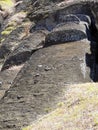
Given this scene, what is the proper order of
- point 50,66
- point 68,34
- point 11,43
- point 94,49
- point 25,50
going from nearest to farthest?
1. point 50,66
2. point 94,49
3. point 68,34
4. point 25,50
5. point 11,43

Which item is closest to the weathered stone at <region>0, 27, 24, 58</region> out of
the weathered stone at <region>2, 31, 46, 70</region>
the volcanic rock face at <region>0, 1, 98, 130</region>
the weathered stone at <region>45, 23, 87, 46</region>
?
the volcanic rock face at <region>0, 1, 98, 130</region>

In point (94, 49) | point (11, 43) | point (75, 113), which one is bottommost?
point (11, 43)

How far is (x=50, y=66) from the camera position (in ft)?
107

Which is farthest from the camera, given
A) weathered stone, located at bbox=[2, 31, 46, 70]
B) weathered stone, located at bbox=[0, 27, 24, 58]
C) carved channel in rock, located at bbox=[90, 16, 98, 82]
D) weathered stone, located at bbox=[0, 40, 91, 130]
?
weathered stone, located at bbox=[0, 27, 24, 58]

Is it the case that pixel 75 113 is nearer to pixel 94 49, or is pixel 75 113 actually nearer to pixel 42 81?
pixel 42 81

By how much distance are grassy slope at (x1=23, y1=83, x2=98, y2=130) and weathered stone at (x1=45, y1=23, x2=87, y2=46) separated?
11388mm

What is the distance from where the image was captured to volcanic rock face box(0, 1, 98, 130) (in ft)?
90.0

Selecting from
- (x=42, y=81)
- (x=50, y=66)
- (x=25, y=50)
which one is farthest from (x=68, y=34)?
(x=42, y=81)

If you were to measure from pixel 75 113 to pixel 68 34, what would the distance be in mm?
16833

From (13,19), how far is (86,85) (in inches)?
1671

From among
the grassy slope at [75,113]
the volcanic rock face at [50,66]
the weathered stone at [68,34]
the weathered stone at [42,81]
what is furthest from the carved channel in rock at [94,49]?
the grassy slope at [75,113]

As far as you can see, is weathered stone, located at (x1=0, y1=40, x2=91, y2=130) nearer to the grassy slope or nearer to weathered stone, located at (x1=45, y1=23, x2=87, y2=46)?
weathered stone, located at (x1=45, y1=23, x2=87, y2=46)

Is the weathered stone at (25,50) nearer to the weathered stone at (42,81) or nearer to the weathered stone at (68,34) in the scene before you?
the weathered stone at (68,34)

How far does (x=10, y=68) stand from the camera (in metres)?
43.3
